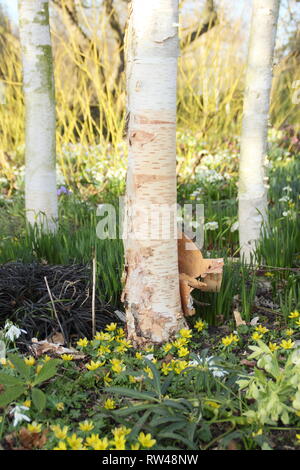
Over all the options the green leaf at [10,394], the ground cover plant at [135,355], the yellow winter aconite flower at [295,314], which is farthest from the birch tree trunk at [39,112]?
the green leaf at [10,394]

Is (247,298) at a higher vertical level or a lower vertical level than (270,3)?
lower

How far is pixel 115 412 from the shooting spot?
1518mm

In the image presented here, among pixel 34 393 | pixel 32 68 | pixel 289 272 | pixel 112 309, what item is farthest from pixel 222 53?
pixel 34 393

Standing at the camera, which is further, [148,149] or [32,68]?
[32,68]

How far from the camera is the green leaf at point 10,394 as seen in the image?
5.16 ft

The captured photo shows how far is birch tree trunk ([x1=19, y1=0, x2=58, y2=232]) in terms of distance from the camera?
11.7 feet

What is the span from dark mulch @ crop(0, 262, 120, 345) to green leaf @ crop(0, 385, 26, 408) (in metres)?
0.63

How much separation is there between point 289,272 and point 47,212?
6.01 feet

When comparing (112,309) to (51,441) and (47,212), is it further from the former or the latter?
(47,212)

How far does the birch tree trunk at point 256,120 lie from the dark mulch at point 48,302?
3.15 feet

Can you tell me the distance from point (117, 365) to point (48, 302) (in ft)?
2.18

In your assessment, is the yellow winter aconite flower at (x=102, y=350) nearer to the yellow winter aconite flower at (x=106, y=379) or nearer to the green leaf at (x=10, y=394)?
the yellow winter aconite flower at (x=106, y=379)

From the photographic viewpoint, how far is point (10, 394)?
1589 millimetres
